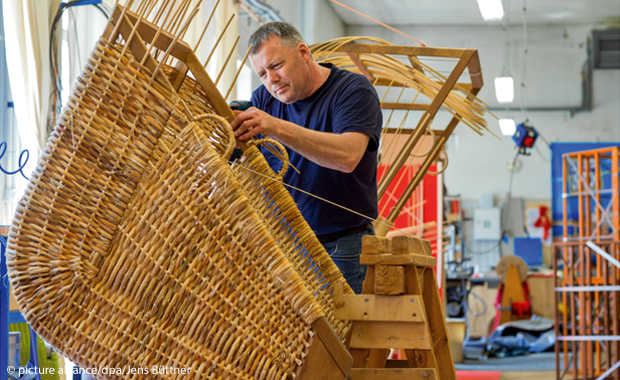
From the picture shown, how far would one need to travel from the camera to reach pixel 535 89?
9.88 meters

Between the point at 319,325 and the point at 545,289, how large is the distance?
844 cm

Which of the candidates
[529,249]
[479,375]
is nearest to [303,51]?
[479,375]

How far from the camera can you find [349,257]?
1.57 m

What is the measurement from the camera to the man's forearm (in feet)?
3.72

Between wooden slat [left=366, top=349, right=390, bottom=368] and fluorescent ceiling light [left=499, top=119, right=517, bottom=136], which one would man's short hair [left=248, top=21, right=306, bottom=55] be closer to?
wooden slat [left=366, top=349, right=390, bottom=368]

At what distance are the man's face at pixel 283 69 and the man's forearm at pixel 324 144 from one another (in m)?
0.27

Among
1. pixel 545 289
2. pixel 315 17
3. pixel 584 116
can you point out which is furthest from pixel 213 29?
pixel 584 116

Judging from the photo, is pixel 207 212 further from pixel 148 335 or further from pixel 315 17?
pixel 315 17

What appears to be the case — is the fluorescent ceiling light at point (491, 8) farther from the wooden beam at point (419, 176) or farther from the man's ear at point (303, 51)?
the man's ear at point (303, 51)

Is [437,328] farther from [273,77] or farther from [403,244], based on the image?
[273,77]

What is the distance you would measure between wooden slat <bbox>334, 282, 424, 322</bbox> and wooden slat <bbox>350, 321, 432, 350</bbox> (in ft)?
0.06

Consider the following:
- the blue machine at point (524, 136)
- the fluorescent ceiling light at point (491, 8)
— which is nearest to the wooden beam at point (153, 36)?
the fluorescent ceiling light at point (491, 8)

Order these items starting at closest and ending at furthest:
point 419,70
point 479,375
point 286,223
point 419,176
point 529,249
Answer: point 286,223
point 419,70
point 419,176
point 479,375
point 529,249

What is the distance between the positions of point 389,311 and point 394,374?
0.37ft
